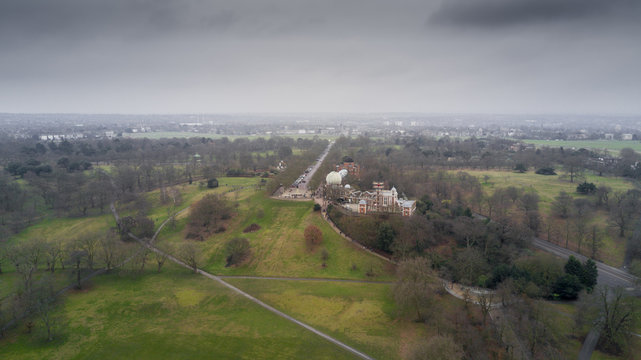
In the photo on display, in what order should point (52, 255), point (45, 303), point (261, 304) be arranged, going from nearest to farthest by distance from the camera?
point (45, 303)
point (261, 304)
point (52, 255)

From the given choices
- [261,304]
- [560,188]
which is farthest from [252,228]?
[560,188]

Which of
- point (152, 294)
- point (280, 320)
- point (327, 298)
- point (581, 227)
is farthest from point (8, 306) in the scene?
point (581, 227)

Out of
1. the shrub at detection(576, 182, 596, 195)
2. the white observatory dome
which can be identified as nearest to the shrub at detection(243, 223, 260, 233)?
the white observatory dome

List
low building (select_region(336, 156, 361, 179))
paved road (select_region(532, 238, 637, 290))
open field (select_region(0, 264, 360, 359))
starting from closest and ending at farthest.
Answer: open field (select_region(0, 264, 360, 359))
paved road (select_region(532, 238, 637, 290))
low building (select_region(336, 156, 361, 179))

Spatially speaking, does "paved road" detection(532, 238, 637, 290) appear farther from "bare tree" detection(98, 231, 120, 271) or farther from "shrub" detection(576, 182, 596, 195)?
"bare tree" detection(98, 231, 120, 271)

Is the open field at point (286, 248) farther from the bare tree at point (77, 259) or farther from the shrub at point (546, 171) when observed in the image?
the shrub at point (546, 171)

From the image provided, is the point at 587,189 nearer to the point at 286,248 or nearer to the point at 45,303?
the point at 286,248

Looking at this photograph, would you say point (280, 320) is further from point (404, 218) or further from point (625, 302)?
point (625, 302)
